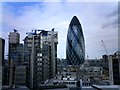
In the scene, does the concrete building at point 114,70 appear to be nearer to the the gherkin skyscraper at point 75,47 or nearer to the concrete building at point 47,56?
the concrete building at point 47,56

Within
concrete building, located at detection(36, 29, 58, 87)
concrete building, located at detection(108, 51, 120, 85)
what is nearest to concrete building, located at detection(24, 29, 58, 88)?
concrete building, located at detection(36, 29, 58, 87)

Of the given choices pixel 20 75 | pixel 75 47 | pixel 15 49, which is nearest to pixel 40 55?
pixel 15 49

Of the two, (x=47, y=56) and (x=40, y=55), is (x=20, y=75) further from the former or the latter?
(x=47, y=56)

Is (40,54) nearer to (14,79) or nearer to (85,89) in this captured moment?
(14,79)

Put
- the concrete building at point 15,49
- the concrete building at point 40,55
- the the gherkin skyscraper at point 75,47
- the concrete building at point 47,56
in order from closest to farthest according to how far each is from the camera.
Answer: the concrete building at point 40,55
the concrete building at point 15,49
the concrete building at point 47,56
the the gherkin skyscraper at point 75,47

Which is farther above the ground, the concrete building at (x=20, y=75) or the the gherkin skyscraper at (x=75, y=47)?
the the gherkin skyscraper at (x=75, y=47)

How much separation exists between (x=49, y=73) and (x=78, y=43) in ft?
28.7

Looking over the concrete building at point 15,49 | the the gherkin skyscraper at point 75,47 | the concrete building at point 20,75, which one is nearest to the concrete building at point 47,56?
the concrete building at point 15,49

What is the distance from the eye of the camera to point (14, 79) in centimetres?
689

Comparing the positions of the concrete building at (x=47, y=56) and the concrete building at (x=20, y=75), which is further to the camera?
the concrete building at (x=47, y=56)

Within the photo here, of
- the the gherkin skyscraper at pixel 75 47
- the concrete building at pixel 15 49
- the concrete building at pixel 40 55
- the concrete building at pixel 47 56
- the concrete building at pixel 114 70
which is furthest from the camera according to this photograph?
the the gherkin skyscraper at pixel 75 47

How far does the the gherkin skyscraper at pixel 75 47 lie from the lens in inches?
746

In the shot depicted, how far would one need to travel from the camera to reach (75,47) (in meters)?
19.3

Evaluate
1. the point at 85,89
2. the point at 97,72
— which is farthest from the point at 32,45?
the point at 85,89
